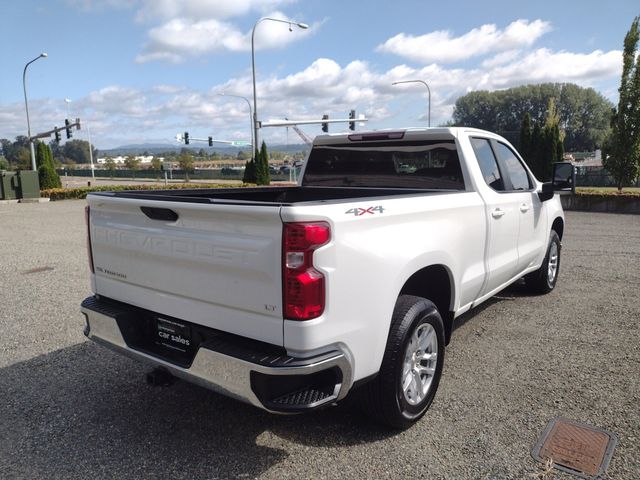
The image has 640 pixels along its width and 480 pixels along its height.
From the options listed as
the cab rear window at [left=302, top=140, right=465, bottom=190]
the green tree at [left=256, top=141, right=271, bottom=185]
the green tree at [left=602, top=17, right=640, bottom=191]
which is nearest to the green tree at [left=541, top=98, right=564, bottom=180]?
the green tree at [left=602, top=17, right=640, bottom=191]

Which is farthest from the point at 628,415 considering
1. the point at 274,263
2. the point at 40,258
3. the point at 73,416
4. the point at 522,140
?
the point at 522,140

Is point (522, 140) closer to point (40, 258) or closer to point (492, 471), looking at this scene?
point (40, 258)

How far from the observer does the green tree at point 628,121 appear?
1814 centimetres

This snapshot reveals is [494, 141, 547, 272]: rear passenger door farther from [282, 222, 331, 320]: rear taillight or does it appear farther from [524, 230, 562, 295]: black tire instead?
[282, 222, 331, 320]: rear taillight

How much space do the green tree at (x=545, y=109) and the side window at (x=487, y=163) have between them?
114 m

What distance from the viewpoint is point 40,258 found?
8883 mm

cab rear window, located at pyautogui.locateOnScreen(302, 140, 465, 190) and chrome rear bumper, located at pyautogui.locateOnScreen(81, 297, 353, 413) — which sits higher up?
cab rear window, located at pyautogui.locateOnScreen(302, 140, 465, 190)

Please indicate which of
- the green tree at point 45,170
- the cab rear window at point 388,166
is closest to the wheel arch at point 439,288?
the cab rear window at point 388,166

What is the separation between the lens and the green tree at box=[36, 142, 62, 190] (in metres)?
24.9

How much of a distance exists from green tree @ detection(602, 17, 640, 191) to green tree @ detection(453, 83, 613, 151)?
96.8 meters

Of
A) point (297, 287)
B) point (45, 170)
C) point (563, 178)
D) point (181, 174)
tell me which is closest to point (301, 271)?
point (297, 287)

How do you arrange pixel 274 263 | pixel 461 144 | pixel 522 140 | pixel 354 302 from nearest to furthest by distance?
pixel 274 263 → pixel 354 302 → pixel 461 144 → pixel 522 140

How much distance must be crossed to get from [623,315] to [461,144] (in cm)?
283

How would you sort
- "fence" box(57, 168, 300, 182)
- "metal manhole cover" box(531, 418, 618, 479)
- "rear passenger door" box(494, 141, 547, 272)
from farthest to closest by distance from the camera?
"fence" box(57, 168, 300, 182)
"rear passenger door" box(494, 141, 547, 272)
"metal manhole cover" box(531, 418, 618, 479)
